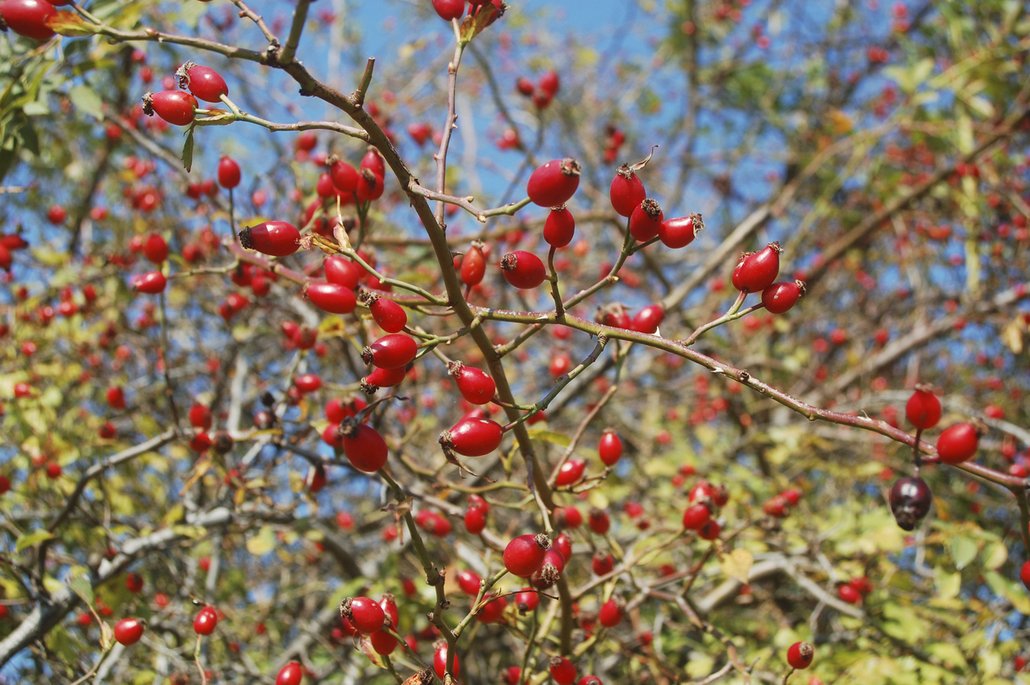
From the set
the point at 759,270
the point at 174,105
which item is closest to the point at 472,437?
the point at 759,270

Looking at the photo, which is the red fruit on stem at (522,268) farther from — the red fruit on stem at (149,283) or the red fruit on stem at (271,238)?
the red fruit on stem at (149,283)

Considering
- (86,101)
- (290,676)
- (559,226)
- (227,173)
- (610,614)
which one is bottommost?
(290,676)

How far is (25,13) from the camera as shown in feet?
4.42

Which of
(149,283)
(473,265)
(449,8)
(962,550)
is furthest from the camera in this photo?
(962,550)

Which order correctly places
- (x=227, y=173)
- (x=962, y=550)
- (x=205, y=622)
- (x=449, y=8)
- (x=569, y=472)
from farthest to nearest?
(x=962, y=550), (x=227, y=173), (x=205, y=622), (x=569, y=472), (x=449, y=8)

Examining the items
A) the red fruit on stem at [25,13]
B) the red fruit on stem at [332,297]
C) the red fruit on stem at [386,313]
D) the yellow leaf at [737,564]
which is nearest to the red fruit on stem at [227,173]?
the red fruit on stem at [25,13]

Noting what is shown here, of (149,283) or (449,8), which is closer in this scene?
(449,8)

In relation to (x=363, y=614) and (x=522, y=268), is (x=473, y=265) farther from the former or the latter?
(x=363, y=614)

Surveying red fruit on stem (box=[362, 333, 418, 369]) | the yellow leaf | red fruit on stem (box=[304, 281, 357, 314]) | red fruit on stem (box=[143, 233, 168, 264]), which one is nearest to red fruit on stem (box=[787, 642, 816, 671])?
the yellow leaf

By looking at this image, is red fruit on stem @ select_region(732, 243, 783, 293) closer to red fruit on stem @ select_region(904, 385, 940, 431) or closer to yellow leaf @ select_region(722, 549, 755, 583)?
red fruit on stem @ select_region(904, 385, 940, 431)

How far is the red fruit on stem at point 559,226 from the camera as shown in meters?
1.43

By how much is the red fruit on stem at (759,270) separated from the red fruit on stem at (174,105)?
3.59ft

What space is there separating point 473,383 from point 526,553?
0.33 metres

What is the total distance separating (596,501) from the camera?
2543 millimetres
